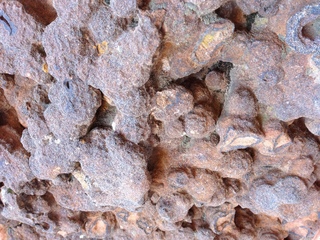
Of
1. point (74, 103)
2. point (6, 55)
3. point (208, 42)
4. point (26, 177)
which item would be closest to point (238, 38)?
point (208, 42)

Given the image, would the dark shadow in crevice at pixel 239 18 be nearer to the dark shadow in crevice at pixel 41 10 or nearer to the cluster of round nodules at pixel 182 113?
the cluster of round nodules at pixel 182 113

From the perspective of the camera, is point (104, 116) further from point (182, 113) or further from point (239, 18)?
point (239, 18)

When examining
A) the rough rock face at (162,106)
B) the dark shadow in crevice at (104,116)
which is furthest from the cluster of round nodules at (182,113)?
the dark shadow in crevice at (104,116)

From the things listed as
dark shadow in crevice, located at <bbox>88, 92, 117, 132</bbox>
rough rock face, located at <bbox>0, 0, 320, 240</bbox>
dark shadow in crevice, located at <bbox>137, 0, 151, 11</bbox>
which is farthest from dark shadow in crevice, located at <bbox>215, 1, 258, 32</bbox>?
dark shadow in crevice, located at <bbox>88, 92, 117, 132</bbox>

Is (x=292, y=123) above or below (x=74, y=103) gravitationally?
below

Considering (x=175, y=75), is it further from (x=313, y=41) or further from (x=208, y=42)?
(x=313, y=41)

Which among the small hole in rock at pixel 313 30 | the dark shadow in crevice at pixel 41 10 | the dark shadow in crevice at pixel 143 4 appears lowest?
the small hole in rock at pixel 313 30

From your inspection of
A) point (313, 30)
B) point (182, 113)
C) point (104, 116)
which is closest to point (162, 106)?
point (182, 113)

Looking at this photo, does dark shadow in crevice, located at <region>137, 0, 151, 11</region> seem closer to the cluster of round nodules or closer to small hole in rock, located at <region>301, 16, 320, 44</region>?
the cluster of round nodules

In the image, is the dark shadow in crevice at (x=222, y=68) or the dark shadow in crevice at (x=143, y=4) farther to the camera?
the dark shadow in crevice at (x=222, y=68)
